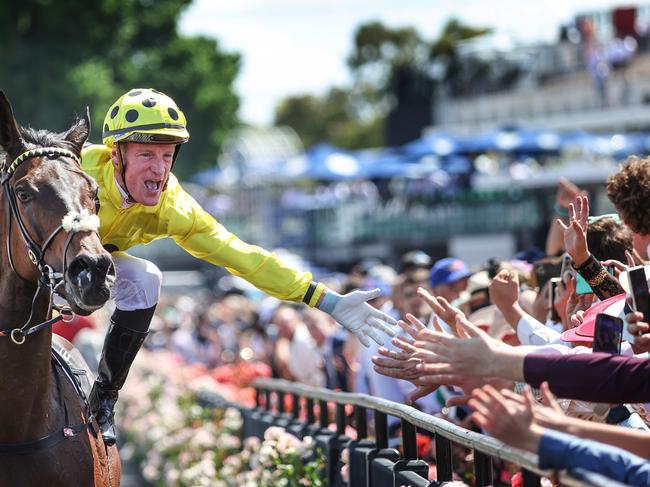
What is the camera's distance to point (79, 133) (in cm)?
553

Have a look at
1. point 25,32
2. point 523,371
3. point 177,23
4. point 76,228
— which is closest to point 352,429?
point 76,228

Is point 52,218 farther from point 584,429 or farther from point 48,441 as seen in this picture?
point 584,429

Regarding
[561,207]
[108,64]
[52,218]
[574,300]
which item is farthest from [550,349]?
[108,64]

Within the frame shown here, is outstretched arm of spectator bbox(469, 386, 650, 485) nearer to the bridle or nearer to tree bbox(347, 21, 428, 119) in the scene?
the bridle

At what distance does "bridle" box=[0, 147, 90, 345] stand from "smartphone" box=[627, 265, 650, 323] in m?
2.01

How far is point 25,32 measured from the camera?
1508 inches

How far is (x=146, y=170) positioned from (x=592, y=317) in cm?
208

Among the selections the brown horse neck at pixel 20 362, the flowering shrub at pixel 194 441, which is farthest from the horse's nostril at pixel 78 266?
the flowering shrub at pixel 194 441

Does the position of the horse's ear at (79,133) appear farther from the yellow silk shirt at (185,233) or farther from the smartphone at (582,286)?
the smartphone at (582,286)

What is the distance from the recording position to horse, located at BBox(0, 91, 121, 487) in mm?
4879

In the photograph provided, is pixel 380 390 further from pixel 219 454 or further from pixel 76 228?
pixel 76 228

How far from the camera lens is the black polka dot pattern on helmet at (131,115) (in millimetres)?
5625

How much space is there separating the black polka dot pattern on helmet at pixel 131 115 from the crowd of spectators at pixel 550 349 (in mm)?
1459

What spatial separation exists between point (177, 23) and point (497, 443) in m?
40.6
